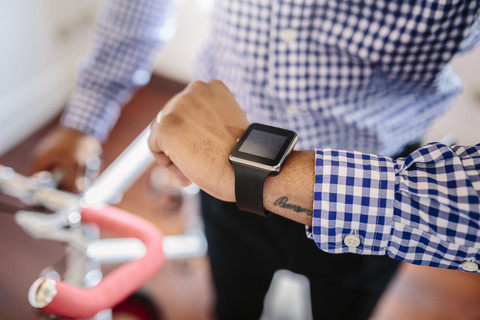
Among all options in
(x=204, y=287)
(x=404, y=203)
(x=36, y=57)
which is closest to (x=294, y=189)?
(x=404, y=203)

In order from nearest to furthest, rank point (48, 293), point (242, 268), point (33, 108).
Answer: point (48, 293) < point (242, 268) < point (33, 108)

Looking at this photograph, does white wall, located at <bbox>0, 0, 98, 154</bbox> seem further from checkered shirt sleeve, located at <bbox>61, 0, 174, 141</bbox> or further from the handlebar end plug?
the handlebar end plug

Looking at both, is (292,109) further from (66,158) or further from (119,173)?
(66,158)

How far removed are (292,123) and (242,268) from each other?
471 mm

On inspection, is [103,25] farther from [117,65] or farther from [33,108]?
[33,108]

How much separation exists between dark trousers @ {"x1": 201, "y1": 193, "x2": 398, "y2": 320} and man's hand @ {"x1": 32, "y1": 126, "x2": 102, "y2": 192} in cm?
31

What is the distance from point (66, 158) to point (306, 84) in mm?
544

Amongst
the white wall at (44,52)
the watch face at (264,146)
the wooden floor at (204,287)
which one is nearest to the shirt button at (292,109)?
the watch face at (264,146)

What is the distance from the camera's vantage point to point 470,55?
1.56 meters

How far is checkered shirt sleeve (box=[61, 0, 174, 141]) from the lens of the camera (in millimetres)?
946

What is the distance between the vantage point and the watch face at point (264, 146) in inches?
21.1

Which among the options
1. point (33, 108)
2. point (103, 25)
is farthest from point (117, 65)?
point (33, 108)

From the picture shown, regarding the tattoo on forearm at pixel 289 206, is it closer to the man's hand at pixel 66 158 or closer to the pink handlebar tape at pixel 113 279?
the pink handlebar tape at pixel 113 279

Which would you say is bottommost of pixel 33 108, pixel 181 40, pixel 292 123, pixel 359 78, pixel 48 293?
pixel 33 108
